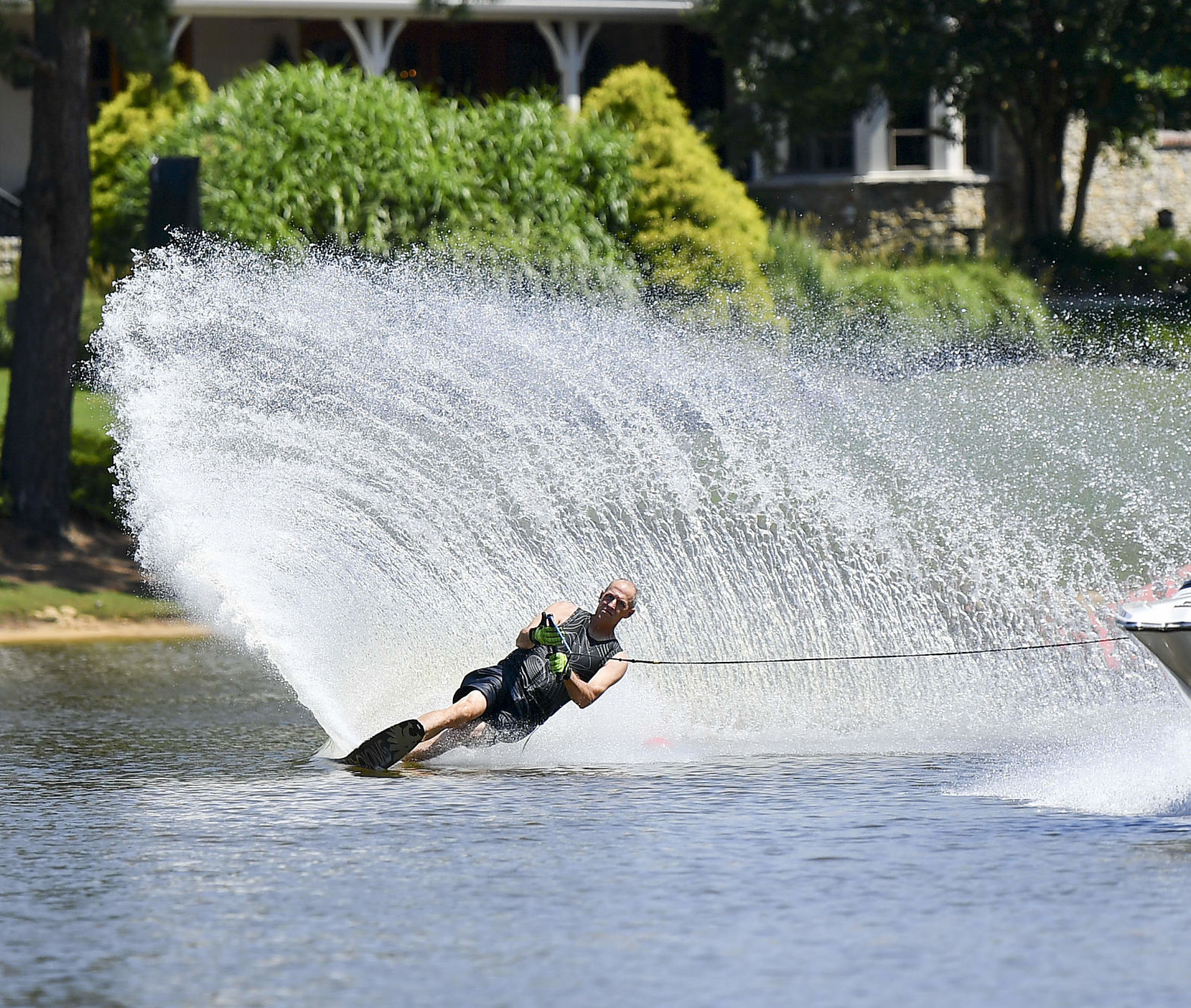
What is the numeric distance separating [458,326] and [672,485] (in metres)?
2.88

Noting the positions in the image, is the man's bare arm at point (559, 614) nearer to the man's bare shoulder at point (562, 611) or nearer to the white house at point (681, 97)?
the man's bare shoulder at point (562, 611)

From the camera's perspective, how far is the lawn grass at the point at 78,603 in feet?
72.1

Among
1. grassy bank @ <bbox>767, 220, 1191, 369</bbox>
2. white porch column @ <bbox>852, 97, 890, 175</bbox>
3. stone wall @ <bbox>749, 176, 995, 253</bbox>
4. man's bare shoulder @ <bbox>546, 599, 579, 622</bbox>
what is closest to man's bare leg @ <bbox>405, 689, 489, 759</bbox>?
man's bare shoulder @ <bbox>546, 599, 579, 622</bbox>

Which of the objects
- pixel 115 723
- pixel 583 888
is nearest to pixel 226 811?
pixel 583 888

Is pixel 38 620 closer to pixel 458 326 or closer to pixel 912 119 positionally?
pixel 458 326

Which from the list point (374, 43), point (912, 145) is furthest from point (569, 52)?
point (912, 145)

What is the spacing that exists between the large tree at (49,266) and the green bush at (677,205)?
893 centimetres

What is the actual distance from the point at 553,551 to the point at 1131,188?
28.0 meters

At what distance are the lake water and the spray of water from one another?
27.5 inches

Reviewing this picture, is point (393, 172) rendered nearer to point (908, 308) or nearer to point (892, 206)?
point (908, 308)

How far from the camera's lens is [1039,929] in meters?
8.45

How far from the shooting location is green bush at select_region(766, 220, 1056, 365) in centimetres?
2933

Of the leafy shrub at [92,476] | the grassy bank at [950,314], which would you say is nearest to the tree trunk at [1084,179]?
the grassy bank at [950,314]

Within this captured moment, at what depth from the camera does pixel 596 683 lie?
41.8ft
